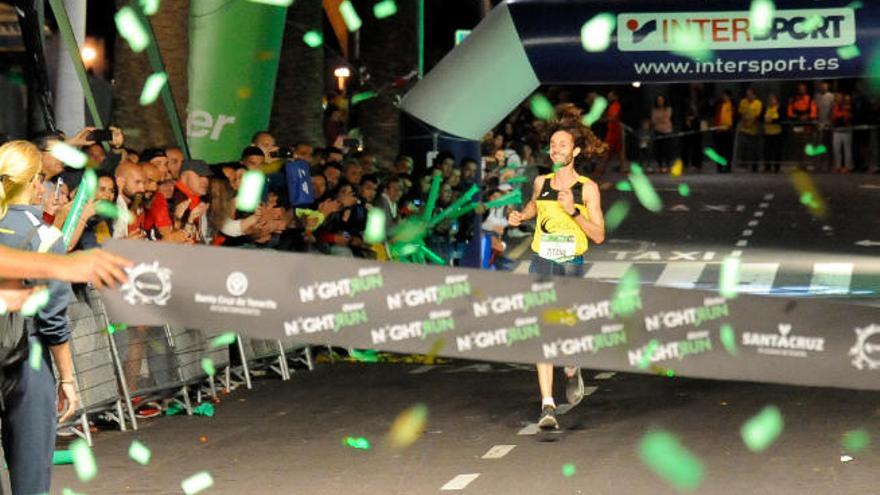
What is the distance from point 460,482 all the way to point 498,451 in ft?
4.13

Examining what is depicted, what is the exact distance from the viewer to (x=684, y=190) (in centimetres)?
4028

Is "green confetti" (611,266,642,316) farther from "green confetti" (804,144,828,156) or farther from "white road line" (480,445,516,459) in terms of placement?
"green confetti" (804,144,828,156)

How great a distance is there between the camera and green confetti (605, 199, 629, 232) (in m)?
34.4

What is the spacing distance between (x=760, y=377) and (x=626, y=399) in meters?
6.76

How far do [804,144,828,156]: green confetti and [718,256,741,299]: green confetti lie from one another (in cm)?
1831

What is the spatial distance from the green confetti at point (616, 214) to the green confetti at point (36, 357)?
2492cm

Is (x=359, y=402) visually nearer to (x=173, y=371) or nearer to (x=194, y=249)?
(x=173, y=371)

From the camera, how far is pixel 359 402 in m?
15.9

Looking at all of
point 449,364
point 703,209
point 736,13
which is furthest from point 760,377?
point 703,209

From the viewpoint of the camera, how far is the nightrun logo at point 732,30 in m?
20.0

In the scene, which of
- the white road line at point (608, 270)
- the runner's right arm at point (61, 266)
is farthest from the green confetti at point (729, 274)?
the runner's right arm at point (61, 266)

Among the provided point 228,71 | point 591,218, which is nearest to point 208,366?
point 591,218

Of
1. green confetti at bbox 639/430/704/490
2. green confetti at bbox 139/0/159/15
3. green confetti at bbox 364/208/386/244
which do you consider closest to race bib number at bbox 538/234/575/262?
green confetti at bbox 639/430/704/490

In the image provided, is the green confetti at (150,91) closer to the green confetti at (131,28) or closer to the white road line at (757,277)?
the green confetti at (131,28)
